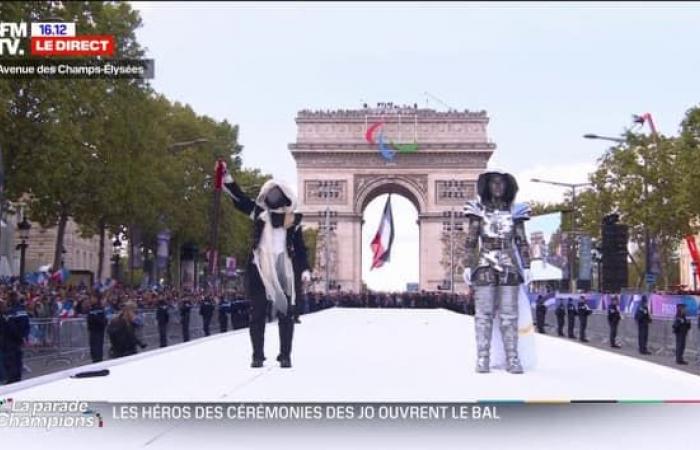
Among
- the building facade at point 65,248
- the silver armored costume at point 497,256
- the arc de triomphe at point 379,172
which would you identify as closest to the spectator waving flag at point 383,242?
the arc de triomphe at point 379,172

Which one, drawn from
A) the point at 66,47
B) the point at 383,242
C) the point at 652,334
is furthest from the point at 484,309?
the point at 383,242

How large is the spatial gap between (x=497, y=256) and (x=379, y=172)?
11083cm

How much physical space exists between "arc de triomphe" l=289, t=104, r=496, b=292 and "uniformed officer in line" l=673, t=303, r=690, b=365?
84827 mm

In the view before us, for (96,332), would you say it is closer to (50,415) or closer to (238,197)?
(238,197)

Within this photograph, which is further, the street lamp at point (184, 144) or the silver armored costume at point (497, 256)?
the street lamp at point (184, 144)

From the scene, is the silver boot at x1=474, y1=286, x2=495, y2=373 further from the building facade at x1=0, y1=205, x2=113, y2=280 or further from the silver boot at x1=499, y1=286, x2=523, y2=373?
the building facade at x1=0, y1=205, x2=113, y2=280

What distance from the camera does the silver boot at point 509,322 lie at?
11625 millimetres

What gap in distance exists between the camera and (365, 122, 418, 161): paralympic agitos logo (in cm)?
10331

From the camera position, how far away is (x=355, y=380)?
388 inches

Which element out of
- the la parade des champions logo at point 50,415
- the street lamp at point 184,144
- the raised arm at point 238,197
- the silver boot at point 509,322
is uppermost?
the street lamp at point 184,144

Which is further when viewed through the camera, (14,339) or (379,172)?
(379,172)

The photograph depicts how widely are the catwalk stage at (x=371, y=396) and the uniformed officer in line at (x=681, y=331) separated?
11.5 m

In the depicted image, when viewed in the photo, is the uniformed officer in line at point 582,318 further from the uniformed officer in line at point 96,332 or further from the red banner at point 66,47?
the red banner at point 66,47

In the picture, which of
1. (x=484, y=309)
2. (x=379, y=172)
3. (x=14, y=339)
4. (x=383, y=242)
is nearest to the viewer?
(x=484, y=309)
